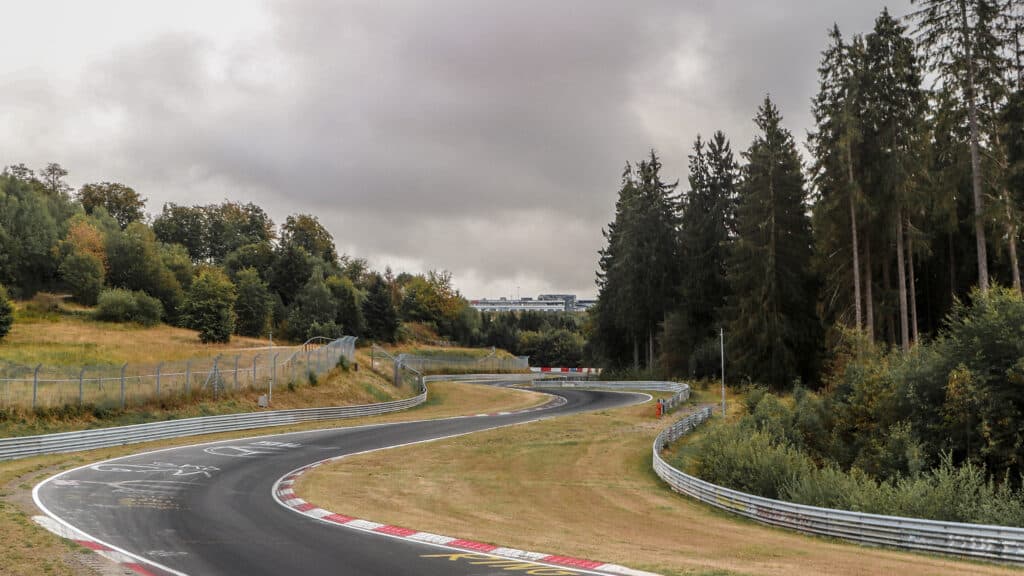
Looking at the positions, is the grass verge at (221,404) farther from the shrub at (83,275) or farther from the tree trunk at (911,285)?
the shrub at (83,275)

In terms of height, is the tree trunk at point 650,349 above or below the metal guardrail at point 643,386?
above

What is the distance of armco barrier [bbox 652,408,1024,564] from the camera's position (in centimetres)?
1549

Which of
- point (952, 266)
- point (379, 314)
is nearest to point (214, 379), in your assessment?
point (952, 266)

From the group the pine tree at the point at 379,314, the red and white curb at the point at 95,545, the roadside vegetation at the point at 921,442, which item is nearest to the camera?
the red and white curb at the point at 95,545

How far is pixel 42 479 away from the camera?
25156 mm

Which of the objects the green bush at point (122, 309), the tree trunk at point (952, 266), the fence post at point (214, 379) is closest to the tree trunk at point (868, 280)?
the tree trunk at point (952, 266)

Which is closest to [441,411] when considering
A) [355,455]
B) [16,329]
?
[355,455]

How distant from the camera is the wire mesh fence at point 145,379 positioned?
36406 mm

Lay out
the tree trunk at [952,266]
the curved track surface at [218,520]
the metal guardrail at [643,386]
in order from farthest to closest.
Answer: the metal guardrail at [643,386]
the tree trunk at [952,266]
the curved track surface at [218,520]

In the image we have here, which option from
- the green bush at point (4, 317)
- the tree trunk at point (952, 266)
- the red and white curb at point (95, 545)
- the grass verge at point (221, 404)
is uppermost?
the tree trunk at point (952, 266)

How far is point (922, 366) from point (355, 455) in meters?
24.2

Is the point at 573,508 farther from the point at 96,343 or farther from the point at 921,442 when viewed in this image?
the point at 96,343

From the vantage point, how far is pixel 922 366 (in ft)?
90.4

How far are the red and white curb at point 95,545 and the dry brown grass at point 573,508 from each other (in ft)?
21.5
